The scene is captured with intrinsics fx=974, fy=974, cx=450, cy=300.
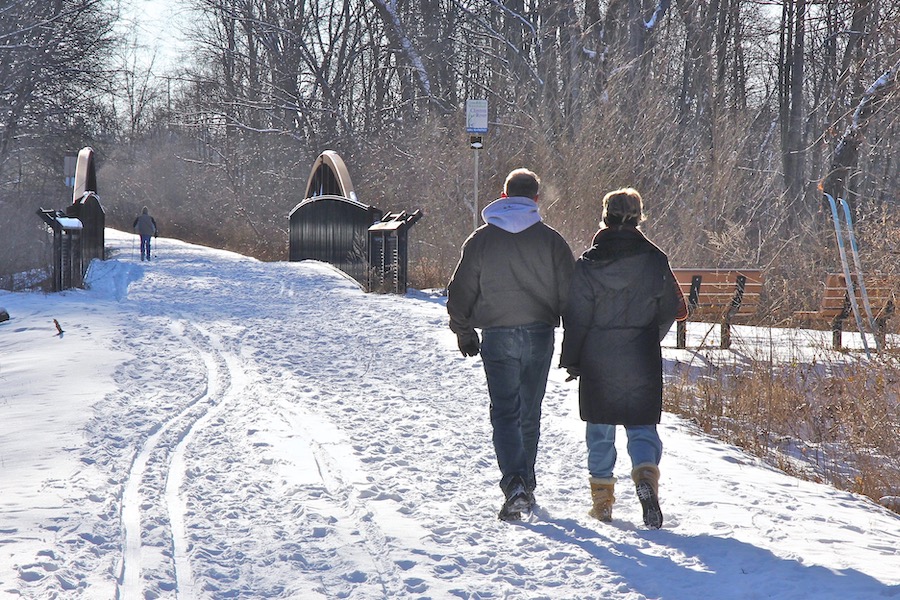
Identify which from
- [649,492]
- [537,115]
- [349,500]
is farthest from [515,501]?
[537,115]

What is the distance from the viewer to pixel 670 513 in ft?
17.1

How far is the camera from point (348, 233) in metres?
22.1

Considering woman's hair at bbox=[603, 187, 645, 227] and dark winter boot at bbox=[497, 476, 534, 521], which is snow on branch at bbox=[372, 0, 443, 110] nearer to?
woman's hair at bbox=[603, 187, 645, 227]

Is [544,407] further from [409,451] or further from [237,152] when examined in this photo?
[237,152]

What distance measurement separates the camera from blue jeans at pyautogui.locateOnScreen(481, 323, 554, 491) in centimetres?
507

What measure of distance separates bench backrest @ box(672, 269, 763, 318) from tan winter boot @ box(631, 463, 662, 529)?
6.85m

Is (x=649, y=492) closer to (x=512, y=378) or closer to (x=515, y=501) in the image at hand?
(x=515, y=501)

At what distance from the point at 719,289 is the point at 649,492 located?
7242 millimetres

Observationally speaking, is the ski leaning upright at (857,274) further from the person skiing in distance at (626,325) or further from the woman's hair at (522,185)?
the woman's hair at (522,185)

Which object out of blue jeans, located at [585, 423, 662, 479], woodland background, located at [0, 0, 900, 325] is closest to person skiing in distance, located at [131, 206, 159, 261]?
woodland background, located at [0, 0, 900, 325]

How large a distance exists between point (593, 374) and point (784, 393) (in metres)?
4.20

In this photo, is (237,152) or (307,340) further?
(237,152)

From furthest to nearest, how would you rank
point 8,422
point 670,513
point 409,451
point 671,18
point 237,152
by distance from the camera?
point 237,152, point 671,18, point 8,422, point 409,451, point 670,513

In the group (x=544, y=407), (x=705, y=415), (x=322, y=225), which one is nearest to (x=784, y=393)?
(x=705, y=415)
